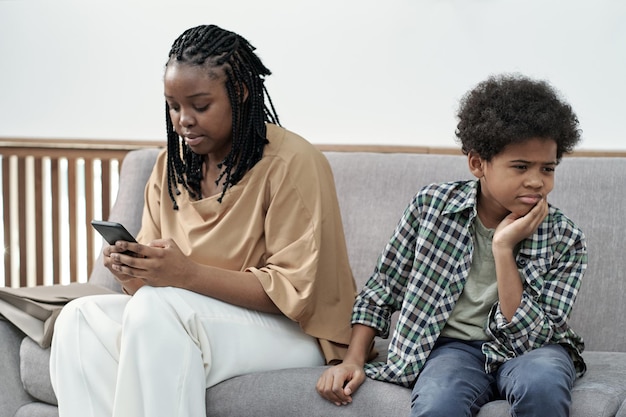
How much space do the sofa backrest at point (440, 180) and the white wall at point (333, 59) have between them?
390mm

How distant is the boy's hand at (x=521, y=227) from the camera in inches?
69.9

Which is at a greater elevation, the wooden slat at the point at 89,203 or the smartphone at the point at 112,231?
the smartphone at the point at 112,231

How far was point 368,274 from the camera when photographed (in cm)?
236

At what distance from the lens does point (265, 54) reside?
304 centimetres

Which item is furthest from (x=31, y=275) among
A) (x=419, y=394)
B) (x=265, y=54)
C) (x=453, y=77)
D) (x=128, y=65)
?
(x=419, y=394)

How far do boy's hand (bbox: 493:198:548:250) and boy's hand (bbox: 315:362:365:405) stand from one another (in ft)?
1.22

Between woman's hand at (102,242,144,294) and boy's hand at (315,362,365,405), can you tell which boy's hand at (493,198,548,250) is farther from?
woman's hand at (102,242,144,294)

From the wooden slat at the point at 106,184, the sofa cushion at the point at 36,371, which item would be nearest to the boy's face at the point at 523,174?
the sofa cushion at the point at 36,371

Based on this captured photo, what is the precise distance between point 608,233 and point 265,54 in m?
1.33

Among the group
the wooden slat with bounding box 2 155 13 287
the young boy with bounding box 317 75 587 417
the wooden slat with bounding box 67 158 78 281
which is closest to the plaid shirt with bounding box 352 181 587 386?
the young boy with bounding box 317 75 587 417

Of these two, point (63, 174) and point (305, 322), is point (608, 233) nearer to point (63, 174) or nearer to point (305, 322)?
point (305, 322)

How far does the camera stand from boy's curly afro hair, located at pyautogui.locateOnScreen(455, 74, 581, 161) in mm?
1774

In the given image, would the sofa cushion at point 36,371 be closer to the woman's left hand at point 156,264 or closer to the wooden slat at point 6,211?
the woman's left hand at point 156,264

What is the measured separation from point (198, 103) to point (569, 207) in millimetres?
916
